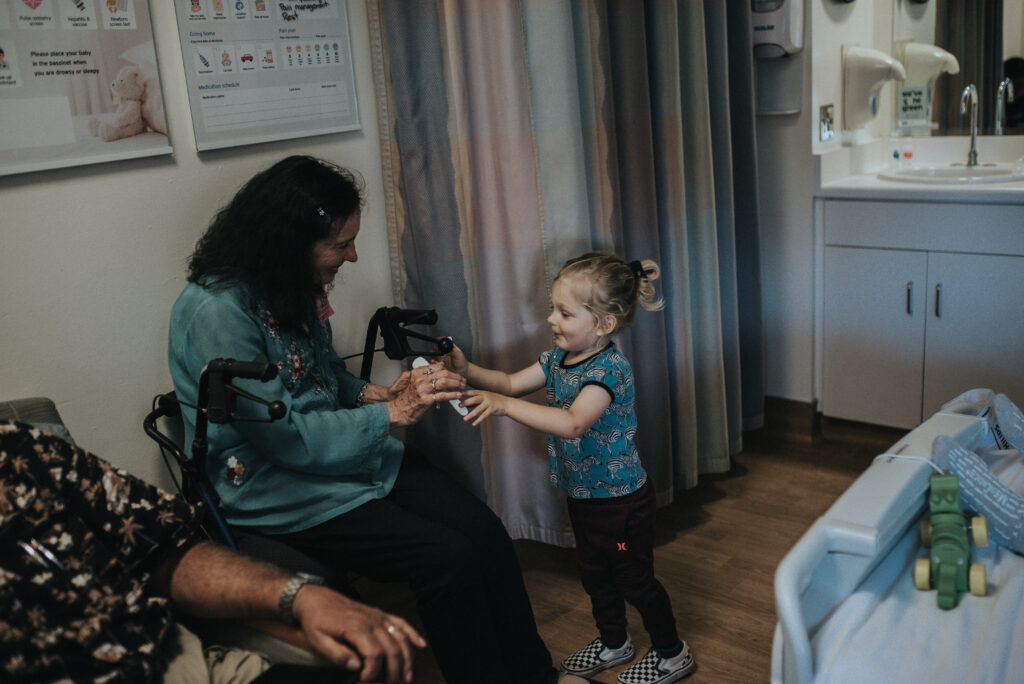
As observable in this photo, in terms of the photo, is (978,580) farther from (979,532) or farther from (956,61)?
(956,61)

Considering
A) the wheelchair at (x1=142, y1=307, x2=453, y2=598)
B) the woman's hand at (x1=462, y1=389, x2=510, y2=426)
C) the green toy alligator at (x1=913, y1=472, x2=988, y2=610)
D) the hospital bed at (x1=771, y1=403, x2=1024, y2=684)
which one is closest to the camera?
the hospital bed at (x1=771, y1=403, x2=1024, y2=684)

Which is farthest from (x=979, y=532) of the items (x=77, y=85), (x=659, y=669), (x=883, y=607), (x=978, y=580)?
(x=77, y=85)

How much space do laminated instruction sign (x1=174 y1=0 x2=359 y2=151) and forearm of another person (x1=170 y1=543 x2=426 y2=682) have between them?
0.95 meters

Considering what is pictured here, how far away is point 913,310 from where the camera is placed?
300cm

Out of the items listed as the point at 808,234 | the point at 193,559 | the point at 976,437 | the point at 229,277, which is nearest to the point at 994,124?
the point at 808,234

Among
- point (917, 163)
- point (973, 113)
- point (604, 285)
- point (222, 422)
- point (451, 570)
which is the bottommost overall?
point (451, 570)

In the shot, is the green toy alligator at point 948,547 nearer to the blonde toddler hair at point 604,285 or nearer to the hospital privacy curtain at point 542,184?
the blonde toddler hair at point 604,285

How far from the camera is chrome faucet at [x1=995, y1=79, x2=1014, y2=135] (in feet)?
10.1

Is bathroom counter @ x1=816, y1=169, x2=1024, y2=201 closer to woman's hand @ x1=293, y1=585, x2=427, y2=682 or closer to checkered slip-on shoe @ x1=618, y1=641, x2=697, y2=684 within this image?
checkered slip-on shoe @ x1=618, y1=641, x2=697, y2=684

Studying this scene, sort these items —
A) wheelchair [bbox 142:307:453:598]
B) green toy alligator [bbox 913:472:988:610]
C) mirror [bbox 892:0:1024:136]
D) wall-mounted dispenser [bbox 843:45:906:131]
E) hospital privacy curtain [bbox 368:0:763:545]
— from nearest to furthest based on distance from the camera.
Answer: green toy alligator [bbox 913:472:988:610] → wheelchair [bbox 142:307:453:598] → hospital privacy curtain [bbox 368:0:763:545] → mirror [bbox 892:0:1024:136] → wall-mounted dispenser [bbox 843:45:906:131]

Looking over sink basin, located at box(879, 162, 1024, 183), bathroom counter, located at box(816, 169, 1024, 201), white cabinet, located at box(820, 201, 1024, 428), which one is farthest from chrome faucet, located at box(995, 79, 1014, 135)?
white cabinet, located at box(820, 201, 1024, 428)

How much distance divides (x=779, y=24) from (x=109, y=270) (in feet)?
6.99

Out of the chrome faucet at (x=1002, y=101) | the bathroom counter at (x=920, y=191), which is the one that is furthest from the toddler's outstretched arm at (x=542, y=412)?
the chrome faucet at (x=1002, y=101)

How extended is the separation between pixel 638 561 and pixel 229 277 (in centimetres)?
104
